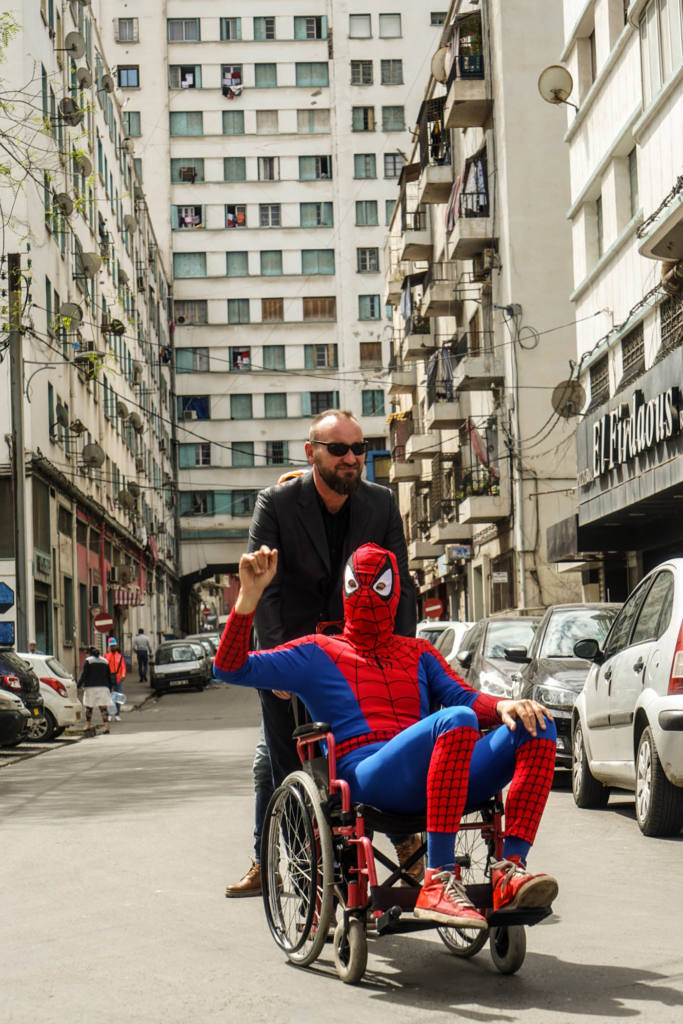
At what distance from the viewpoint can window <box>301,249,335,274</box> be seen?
8238 centimetres

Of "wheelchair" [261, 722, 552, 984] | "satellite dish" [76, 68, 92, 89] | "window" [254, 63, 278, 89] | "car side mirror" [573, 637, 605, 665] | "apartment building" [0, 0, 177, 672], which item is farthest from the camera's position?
"window" [254, 63, 278, 89]

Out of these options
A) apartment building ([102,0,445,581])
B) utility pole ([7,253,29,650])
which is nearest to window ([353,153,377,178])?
apartment building ([102,0,445,581])

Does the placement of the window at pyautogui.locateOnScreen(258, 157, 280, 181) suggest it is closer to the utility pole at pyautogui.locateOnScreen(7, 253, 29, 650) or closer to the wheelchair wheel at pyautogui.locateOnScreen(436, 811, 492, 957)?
the utility pole at pyautogui.locateOnScreen(7, 253, 29, 650)

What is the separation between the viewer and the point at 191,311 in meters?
82.6

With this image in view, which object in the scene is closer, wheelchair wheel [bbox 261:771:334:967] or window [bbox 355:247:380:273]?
wheelchair wheel [bbox 261:771:334:967]

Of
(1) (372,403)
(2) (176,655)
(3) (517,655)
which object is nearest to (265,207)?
(1) (372,403)

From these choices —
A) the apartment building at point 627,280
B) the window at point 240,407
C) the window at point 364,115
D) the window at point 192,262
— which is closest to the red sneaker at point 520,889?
the apartment building at point 627,280

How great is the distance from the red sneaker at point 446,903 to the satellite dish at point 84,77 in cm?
3950

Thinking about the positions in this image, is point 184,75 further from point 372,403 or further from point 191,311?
point 372,403

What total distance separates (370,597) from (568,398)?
24.5m

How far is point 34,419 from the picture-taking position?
3641 centimetres

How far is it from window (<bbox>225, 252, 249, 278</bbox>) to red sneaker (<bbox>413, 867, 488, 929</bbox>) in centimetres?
7858

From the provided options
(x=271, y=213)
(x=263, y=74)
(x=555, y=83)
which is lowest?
(x=555, y=83)

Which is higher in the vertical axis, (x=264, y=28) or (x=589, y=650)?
(x=264, y=28)
